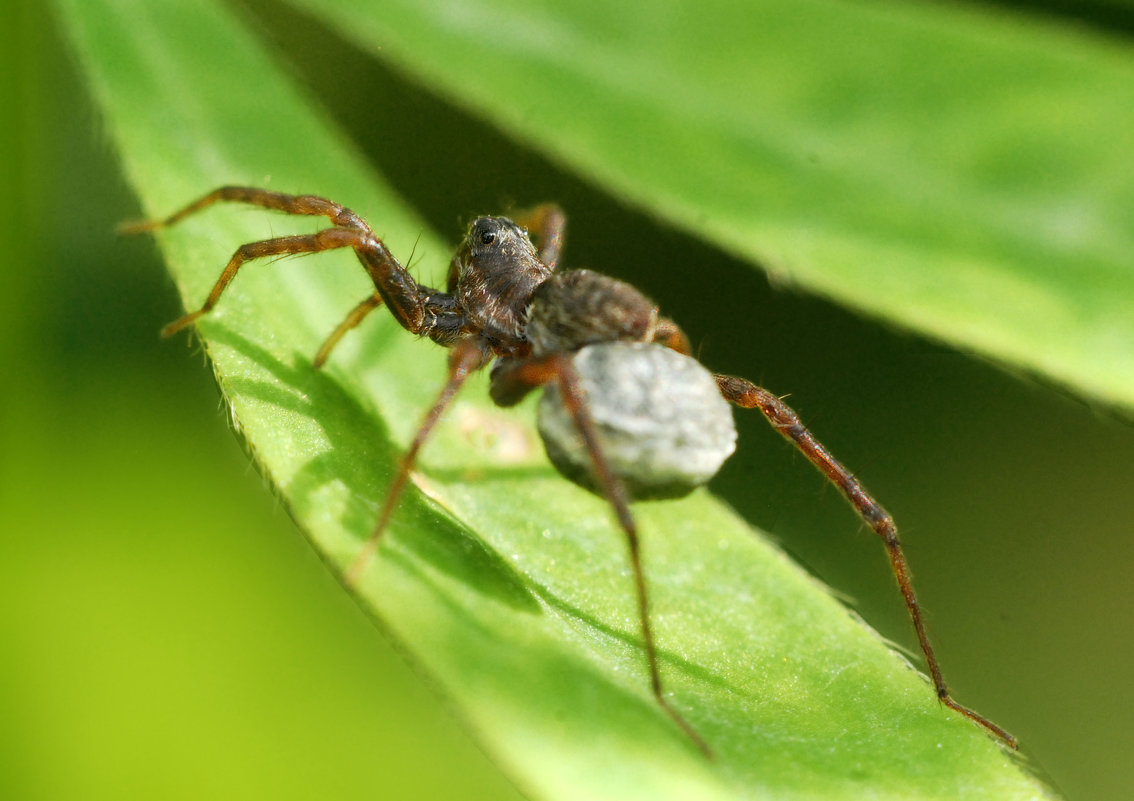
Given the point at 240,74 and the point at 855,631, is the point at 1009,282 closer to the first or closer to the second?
the point at 855,631

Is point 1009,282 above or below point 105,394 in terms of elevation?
above

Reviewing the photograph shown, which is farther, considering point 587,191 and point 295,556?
point 587,191

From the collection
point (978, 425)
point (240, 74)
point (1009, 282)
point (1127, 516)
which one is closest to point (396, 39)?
point (240, 74)

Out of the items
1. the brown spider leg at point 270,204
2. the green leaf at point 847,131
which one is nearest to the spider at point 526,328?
the brown spider leg at point 270,204

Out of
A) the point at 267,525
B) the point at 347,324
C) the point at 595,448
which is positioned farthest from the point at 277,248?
the point at 595,448

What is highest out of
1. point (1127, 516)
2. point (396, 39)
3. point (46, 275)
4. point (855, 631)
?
point (396, 39)

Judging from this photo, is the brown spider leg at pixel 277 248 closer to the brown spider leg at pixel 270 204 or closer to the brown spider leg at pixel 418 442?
the brown spider leg at pixel 270 204

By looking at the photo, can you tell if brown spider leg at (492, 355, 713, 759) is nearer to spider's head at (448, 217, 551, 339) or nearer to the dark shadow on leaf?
the dark shadow on leaf
